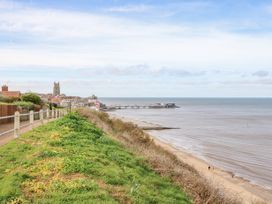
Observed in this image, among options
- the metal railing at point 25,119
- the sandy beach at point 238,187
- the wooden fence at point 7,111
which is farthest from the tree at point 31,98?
the sandy beach at point 238,187

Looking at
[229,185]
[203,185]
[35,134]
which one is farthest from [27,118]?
[203,185]

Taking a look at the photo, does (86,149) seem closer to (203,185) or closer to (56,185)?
(203,185)

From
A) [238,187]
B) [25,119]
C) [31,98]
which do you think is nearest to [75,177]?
[238,187]

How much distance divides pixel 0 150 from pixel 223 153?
2837cm

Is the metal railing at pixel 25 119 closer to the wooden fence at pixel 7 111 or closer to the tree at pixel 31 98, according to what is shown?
the wooden fence at pixel 7 111

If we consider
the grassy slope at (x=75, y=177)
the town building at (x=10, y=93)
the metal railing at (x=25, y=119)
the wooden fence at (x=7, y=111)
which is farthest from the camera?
the town building at (x=10, y=93)

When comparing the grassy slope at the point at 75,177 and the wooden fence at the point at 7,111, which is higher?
the wooden fence at the point at 7,111

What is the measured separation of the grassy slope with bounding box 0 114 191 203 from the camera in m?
9.70

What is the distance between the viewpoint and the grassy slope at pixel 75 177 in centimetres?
970

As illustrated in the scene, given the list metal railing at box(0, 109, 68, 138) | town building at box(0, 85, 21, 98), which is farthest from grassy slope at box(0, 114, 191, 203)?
town building at box(0, 85, 21, 98)

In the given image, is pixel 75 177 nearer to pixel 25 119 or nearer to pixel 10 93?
pixel 25 119

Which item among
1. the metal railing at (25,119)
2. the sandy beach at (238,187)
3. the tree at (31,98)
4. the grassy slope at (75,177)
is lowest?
the sandy beach at (238,187)

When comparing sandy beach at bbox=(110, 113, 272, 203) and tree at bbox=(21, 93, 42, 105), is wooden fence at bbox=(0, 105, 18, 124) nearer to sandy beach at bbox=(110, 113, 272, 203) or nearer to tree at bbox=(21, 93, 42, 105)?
sandy beach at bbox=(110, 113, 272, 203)

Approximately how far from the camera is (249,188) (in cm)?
2434
